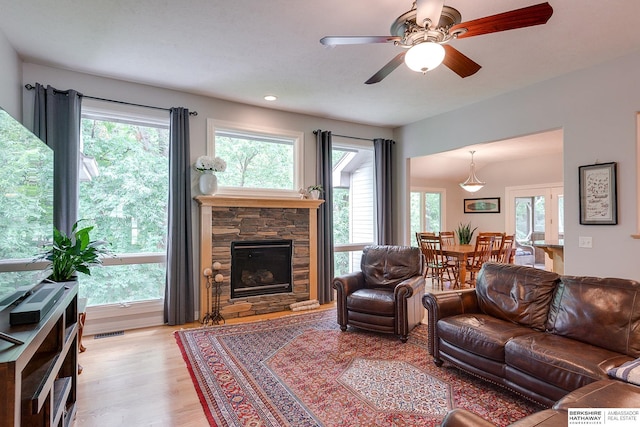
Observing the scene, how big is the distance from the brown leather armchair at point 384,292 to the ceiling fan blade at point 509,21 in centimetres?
239

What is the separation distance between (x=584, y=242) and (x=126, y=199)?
→ 5063 millimetres

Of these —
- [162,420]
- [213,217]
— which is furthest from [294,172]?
[162,420]

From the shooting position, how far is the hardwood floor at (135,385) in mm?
2205

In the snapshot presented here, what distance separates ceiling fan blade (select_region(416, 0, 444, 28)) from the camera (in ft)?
5.89

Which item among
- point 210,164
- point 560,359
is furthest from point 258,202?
point 560,359

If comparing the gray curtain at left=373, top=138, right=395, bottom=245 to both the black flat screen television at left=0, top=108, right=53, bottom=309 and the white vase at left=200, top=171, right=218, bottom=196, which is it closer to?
the white vase at left=200, top=171, right=218, bottom=196

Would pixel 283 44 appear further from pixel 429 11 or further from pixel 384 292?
pixel 384 292

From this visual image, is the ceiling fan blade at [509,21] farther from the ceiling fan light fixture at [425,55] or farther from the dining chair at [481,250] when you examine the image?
the dining chair at [481,250]

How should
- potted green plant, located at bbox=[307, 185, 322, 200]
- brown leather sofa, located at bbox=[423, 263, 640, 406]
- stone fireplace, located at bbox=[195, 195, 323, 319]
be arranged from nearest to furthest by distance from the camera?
1. brown leather sofa, located at bbox=[423, 263, 640, 406]
2. stone fireplace, located at bbox=[195, 195, 323, 319]
3. potted green plant, located at bbox=[307, 185, 322, 200]

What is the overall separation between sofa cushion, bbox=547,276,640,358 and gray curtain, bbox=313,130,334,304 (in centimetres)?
310

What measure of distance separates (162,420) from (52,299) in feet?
3.39

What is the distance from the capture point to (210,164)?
4168 millimetres

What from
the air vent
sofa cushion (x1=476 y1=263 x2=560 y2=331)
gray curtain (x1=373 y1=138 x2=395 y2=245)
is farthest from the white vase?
sofa cushion (x1=476 y1=263 x2=560 y2=331)

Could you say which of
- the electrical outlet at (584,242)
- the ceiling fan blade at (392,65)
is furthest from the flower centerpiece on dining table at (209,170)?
the electrical outlet at (584,242)
